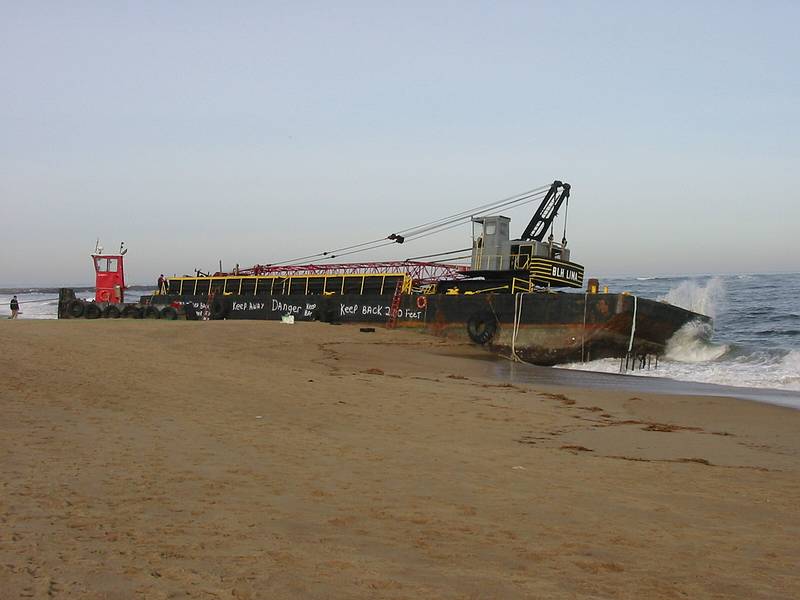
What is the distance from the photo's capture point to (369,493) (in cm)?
544

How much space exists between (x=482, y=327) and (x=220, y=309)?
14.3m

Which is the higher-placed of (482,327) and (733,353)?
(482,327)

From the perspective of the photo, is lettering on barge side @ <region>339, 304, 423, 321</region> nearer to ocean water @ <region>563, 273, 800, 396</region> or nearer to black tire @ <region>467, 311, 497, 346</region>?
black tire @ <region>467, 311, 497, 346</region>

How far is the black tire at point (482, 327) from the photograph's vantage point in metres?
24.3

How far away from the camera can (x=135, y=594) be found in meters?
3.26

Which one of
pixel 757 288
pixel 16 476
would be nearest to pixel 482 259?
pixel 16 476

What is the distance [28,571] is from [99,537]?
61 centimetres

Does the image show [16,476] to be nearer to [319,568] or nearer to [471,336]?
[319,568]

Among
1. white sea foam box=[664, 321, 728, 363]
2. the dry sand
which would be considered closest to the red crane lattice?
white sea foam box=[664, 321, 728, 363]

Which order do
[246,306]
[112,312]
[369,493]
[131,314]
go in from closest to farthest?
[369,493], [131,314], [112,312], [246,306]

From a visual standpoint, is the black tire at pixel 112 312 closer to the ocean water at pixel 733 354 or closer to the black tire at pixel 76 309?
the black tire at pixel 76 309

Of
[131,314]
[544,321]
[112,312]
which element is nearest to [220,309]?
[131,314]

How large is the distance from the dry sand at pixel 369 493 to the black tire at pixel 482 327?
12.2 meters

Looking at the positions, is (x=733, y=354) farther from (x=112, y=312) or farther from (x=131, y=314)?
(x=112, y=312)
